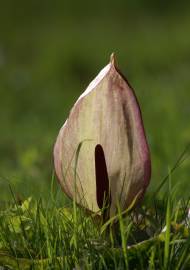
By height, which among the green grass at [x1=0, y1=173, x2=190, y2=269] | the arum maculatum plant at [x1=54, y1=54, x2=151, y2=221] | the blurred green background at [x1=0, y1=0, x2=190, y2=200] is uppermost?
the arum maculatum plant at [x1=54, y1=54, x2=151, y2=221]

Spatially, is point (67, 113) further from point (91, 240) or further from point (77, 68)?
point (91, 240)

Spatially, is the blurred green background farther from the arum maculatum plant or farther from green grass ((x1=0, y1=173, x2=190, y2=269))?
the arum maculatum plant

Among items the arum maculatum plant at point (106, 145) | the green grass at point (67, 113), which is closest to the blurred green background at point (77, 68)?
the green grass at point (67, 113)

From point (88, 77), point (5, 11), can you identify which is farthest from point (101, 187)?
point (5, 11)

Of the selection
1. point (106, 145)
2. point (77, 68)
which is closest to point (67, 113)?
point (77, 68)

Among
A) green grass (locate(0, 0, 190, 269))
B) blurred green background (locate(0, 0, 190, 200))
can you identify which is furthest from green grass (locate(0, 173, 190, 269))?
blurred green background (locate(0, 0, 190, 200))

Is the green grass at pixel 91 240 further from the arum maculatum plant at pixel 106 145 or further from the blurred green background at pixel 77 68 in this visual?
the blurred green background at pixel 77 68

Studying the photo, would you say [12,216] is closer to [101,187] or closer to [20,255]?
[20,255]
